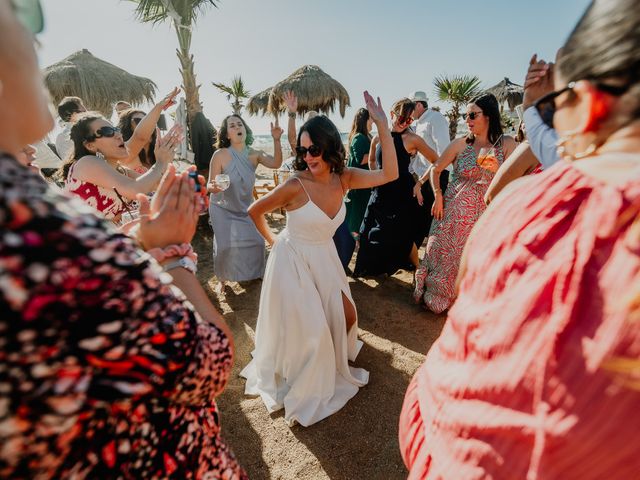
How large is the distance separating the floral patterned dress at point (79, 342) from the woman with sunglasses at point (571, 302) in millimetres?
653

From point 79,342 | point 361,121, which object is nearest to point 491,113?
point 361,121

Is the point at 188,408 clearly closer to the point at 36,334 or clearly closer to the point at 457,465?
the point at 36,334

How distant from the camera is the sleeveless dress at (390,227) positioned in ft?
15.0

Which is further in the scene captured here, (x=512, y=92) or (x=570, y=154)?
(x=512, y=92)

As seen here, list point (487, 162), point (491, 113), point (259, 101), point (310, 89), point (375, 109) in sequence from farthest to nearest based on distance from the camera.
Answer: point (259, 101)
point (310, 89)
point (491, 113)
point (487, 162)
point (375, 109)

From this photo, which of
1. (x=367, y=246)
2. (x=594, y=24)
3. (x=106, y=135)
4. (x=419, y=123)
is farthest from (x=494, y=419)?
(x=419, y=123)

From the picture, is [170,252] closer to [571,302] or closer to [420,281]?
[571,302]

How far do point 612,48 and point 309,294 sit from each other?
7.41 feet

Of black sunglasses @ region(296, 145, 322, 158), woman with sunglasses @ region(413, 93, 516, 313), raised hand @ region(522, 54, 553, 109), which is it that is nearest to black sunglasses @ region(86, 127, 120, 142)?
black sunglasses @ region(296, 145, 322, 158)

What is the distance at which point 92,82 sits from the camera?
10.9m

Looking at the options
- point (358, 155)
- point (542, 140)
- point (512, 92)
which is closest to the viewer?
point (542, 140)

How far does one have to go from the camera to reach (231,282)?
527 cm

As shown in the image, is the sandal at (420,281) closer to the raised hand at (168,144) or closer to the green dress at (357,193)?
the green dress at (357,193)

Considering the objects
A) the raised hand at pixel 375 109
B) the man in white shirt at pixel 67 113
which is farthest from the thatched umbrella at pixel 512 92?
the man in white shirt at pixel 67 113
